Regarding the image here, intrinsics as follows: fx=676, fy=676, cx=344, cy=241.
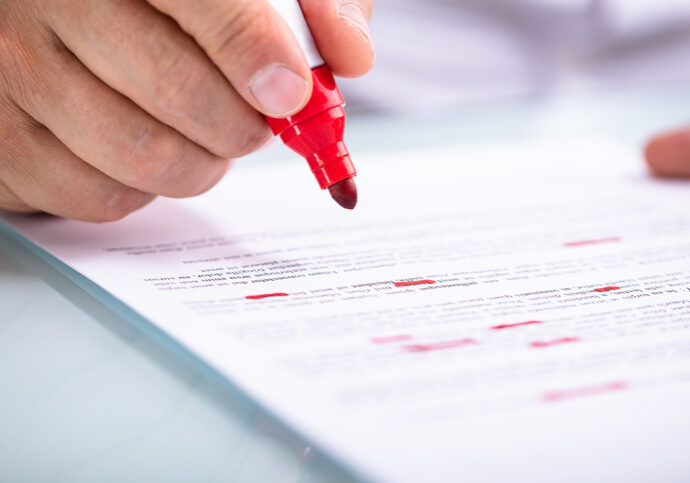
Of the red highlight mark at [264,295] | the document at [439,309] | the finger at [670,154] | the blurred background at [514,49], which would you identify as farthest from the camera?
the blurred background at [514,49]

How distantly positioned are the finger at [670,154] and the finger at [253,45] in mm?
379

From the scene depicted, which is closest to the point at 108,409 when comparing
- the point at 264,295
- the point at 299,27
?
the point at 264,295

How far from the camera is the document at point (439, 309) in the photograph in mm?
217

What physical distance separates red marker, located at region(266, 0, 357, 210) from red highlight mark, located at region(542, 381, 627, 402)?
0.15 meters

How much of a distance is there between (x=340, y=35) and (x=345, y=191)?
79mm

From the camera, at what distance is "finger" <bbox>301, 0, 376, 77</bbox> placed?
0.34 metres

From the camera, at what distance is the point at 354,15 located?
362mm

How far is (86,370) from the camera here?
278 mm

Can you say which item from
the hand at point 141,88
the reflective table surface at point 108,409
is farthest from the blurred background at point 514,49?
the reflective table surface at point 108,409

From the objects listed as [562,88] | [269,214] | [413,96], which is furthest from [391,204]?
[562,88]

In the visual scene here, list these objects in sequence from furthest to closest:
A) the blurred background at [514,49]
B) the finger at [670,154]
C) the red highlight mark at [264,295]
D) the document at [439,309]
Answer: the blurred background at [514,49] → the finger at [670,154] → the red highlight mark at [264,295] → the document at [439,309]

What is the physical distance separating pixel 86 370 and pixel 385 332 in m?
0.12

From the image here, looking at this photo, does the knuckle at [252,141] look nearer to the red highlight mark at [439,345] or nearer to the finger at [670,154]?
the red highlight mark at [439,345]

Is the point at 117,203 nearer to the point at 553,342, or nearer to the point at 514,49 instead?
the point at 553,342
